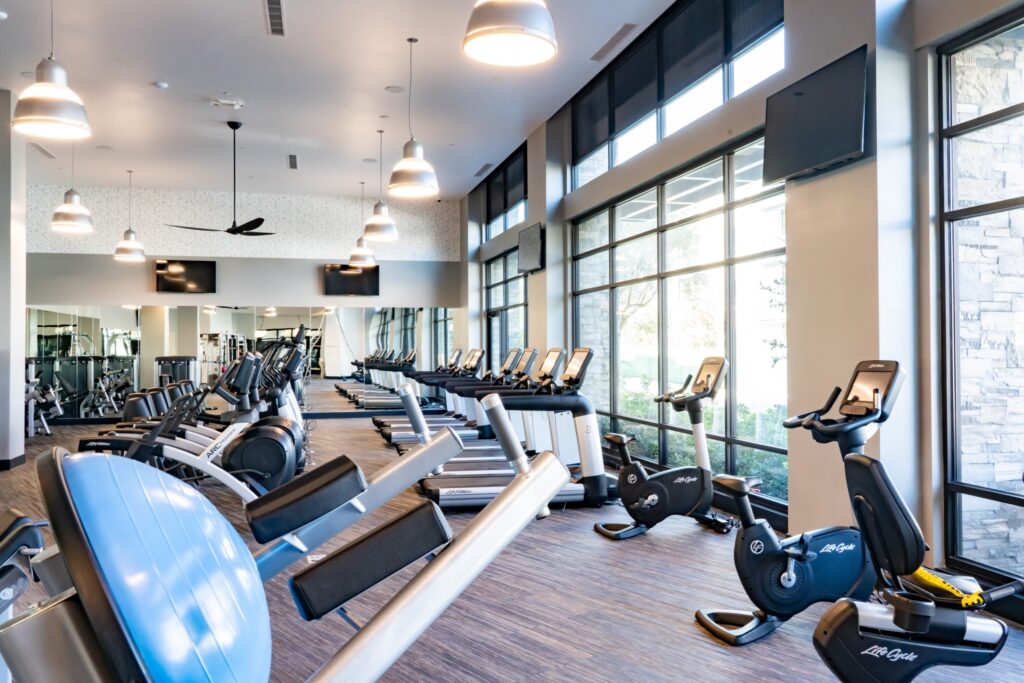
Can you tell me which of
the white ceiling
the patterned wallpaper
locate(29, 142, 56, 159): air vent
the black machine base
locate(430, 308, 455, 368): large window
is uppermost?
the white ceiling

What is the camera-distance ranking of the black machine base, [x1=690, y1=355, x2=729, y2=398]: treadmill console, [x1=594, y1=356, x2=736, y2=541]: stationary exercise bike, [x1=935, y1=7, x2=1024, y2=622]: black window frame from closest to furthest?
1. the black machine base
2. [x1=935, y1=7, x2=1024, y2=622]: black window frame
3. [x1=690, y1=355, x2=729, y2=398]: treadmill console
4. [x1=594, y1=356, x2=736, y2=541]: stationary exercise bike

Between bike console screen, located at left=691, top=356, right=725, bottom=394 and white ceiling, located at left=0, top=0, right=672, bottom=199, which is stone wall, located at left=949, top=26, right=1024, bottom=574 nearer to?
bike console screen, located at left=691, top=356, right=725, bottom=394

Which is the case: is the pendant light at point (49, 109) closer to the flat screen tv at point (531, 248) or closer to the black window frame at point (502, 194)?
the flat screen tv at point (531, 248)

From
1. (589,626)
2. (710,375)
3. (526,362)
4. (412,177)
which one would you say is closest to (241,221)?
(526,362)

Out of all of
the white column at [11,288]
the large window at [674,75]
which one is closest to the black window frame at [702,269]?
the large window at [674,75]

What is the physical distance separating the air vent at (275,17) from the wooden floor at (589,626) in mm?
4038

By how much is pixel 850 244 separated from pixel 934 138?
0.68 m

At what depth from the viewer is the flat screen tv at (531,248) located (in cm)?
914

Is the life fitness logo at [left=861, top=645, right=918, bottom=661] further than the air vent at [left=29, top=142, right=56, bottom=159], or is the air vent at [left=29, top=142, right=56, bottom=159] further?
the air vent at [left=29, top=142, right=56, bottom=159]

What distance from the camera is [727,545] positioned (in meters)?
4.67

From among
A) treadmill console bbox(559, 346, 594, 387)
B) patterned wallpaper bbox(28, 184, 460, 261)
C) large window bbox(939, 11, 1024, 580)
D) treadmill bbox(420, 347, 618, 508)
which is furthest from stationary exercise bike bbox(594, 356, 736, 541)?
patterned wallpaper bbox(28, 184, 460, 261)

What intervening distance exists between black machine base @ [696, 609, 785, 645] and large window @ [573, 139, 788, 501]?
81.0 inches

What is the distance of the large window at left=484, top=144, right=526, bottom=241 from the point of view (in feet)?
35.6

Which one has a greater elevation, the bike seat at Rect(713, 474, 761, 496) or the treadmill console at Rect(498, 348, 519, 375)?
the treadmill console at Rect(498, 348, 519, 375)
